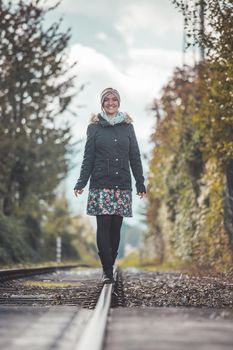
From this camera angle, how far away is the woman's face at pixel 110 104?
25.2 feet

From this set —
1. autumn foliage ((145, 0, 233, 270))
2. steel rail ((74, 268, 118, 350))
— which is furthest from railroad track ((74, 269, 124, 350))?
autumn foliage ((145, 0, 233, 270))

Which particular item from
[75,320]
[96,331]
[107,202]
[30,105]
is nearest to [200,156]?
[30,105]

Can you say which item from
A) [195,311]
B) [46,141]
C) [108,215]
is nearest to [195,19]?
[108,215]

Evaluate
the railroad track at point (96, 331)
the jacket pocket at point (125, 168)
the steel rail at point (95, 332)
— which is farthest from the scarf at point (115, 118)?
the steel rail at point (95, 332)

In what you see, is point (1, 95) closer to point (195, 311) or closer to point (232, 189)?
point (232, 189)

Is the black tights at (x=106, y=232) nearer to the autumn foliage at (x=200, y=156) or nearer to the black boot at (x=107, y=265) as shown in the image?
the black boot at (x=107, y=265)

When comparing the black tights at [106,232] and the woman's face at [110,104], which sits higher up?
the woman's face at [110,104]

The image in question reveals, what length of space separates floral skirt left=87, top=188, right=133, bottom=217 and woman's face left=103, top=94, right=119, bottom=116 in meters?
0.87

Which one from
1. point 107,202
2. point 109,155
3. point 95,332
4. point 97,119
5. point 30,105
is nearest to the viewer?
point 95,332

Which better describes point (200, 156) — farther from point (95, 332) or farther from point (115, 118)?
point (95, 332)

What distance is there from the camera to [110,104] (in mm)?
7695

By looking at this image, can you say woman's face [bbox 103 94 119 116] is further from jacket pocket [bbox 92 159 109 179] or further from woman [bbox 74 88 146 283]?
jacket pocket [bbox 92 159 109 179]

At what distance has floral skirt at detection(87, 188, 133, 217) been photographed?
7.50m

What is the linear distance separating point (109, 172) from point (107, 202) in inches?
12.5
